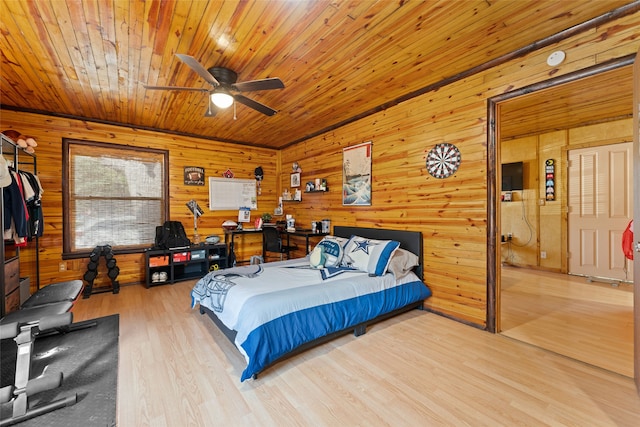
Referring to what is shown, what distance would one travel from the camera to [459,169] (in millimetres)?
2938

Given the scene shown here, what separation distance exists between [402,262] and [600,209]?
3.96m

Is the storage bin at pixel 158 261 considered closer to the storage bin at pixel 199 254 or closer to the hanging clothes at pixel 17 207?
the storage bin at pixel 199 254

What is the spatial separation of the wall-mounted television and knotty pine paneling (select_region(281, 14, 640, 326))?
3340 millimetres

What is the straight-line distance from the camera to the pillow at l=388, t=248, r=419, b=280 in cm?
303

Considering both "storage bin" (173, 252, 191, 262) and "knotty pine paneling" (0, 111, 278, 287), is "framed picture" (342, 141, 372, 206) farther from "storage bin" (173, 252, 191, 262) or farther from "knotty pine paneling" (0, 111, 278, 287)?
"storage bin" (173, 252, 191, 262)

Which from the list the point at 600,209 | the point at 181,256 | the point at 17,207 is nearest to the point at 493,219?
the point at 600,209

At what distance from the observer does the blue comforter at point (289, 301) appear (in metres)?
2.01

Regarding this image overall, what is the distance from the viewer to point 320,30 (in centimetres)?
217

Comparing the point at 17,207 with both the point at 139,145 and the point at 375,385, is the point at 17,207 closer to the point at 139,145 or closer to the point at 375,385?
the point at 139,145

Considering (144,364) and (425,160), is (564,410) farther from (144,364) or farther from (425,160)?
(144,364)

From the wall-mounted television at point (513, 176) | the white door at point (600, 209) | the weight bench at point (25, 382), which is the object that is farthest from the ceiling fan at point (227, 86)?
the white door at point (600, 209)

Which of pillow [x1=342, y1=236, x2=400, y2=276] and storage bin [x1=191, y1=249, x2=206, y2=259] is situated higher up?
pillow [x1=342, y1=236, x2=400, y2=276]

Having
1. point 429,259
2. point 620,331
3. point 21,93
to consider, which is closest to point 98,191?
point 21,93

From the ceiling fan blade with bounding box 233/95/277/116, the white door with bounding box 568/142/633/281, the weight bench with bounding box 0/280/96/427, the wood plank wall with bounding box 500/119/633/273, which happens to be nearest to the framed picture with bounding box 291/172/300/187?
the ceiling fan blade with bounding box 233/95/277/116
